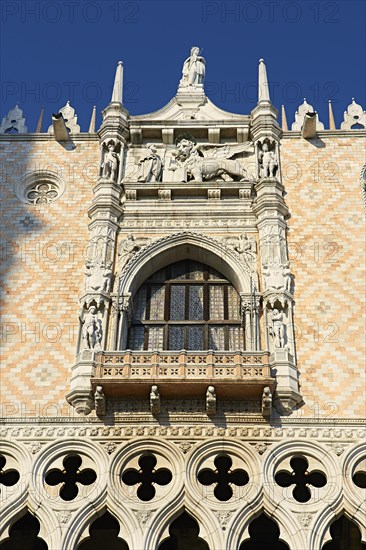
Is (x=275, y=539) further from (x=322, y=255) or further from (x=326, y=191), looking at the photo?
(x=326, y=191)

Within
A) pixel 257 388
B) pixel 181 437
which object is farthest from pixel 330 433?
pixel 181 437

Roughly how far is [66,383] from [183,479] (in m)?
3.21

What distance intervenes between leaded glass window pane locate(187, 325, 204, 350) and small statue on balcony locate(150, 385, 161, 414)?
7.02 ft

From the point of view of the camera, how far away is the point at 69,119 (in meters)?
21.7

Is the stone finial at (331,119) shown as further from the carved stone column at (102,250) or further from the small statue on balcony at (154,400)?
the small statue on balcony at (154,400)

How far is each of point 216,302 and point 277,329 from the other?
6.30ft

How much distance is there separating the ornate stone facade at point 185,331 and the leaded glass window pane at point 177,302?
0.06 meters

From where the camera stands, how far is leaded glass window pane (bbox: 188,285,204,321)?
1788 cm

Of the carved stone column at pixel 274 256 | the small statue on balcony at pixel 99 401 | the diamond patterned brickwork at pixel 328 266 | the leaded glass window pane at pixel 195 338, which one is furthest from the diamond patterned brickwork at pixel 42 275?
the diamond patterned brickwork at pixel 328 266

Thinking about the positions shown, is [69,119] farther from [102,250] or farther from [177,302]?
[177,302]

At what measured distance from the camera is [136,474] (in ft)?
52.9

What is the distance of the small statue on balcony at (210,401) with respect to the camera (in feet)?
50.1

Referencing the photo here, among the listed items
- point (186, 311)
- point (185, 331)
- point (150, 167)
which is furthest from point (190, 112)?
point (185, 331)

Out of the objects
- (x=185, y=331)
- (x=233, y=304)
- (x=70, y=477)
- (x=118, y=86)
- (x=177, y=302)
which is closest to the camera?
(x=70, y=477)
